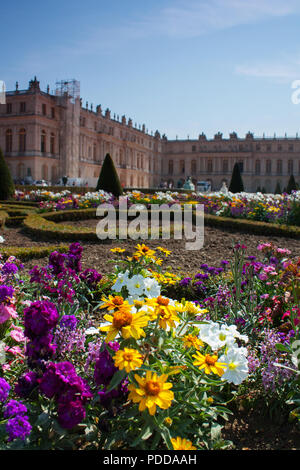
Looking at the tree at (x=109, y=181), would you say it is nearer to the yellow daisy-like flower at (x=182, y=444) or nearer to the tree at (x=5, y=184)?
the tree at (x=5, y=184)

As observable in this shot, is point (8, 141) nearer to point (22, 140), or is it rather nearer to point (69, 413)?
point (22, 140)

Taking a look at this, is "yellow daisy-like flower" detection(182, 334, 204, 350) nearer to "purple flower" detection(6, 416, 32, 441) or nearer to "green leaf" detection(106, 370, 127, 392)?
"green leaf" detection(106, 370, 127, 392)

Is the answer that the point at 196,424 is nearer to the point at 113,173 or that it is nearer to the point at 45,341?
the point at 45,341

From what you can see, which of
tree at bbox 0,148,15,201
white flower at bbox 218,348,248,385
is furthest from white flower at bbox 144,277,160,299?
tree at bbox 0,148,15,201

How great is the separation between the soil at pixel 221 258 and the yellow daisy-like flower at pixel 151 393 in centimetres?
53

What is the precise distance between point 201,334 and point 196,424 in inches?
15.0

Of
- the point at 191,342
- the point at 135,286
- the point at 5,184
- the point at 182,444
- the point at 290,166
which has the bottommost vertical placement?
the point at 182,444

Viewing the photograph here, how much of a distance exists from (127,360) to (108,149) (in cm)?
4324

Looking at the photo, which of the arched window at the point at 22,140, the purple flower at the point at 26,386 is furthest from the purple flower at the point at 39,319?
the arched window at the point at 22,140

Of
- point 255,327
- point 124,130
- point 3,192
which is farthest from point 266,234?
point 124,130

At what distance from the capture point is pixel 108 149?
4328 cm

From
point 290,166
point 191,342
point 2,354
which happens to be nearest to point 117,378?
point 191,342

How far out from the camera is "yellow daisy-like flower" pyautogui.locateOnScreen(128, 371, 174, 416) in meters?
1.29

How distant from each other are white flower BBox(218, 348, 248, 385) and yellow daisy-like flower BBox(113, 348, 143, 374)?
0.50m
